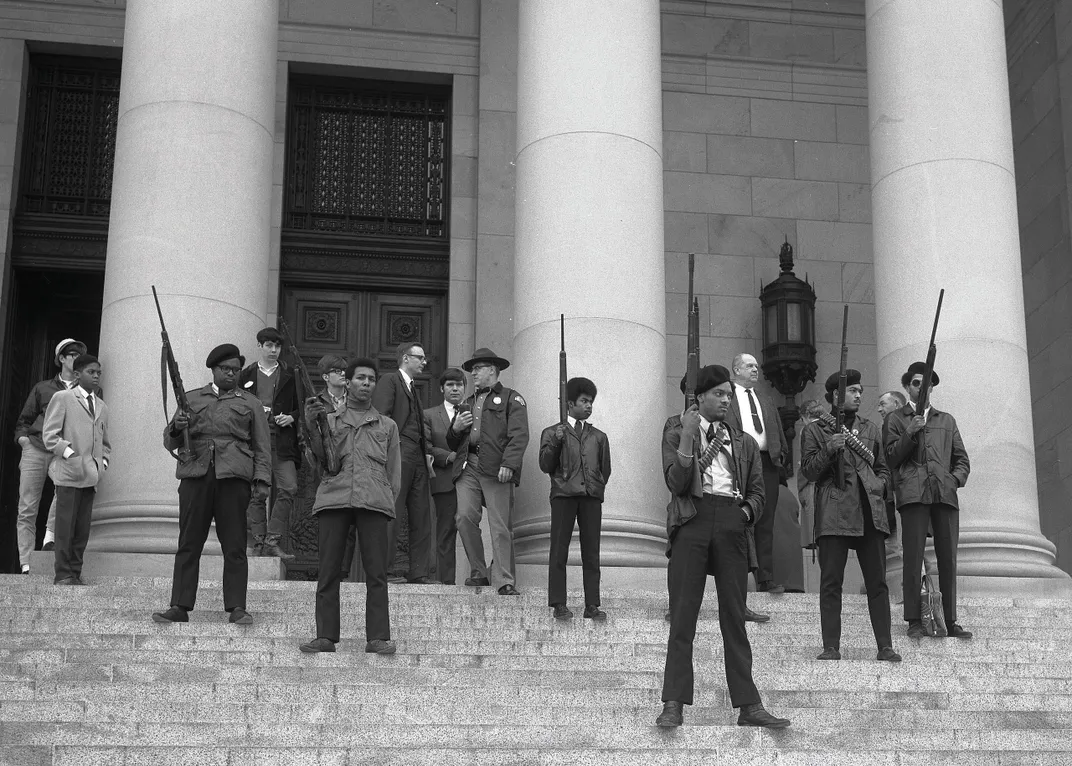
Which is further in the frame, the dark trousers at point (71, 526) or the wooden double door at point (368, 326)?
the wooden double door at point (368, 326)

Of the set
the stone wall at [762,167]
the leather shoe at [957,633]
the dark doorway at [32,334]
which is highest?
the stone wall at [762,167]

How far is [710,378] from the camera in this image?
10609 mm

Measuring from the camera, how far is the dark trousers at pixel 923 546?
43.4ft

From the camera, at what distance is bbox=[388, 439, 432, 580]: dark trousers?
1510 centimetres

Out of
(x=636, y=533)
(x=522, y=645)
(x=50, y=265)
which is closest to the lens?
→ (x=522, y=645)

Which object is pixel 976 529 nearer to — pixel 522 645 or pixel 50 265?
pixel 522 645

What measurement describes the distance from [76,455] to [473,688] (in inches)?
212

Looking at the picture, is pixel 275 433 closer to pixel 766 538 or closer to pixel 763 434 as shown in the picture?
pixel 763 434

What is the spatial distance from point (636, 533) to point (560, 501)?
211 centimetres

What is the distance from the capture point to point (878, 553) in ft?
41.9

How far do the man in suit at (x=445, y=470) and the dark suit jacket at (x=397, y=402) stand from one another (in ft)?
0.25

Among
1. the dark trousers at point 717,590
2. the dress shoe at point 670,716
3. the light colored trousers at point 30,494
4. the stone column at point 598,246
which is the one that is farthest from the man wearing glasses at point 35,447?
the dress shoe at point 670,716

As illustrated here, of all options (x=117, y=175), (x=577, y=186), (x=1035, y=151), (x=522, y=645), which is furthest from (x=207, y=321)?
(x=1035, y=151)

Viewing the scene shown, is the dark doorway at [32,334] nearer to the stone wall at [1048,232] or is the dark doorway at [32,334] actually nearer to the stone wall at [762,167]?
the stone wall at [762,167]
